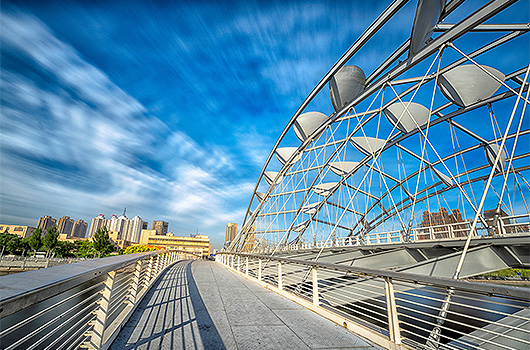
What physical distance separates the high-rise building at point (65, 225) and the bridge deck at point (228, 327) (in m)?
224

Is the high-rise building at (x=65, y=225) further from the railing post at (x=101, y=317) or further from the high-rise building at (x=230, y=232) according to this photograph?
the railing post at (x=101, y=317)

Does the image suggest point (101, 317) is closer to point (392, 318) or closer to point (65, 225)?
point (392, 318)

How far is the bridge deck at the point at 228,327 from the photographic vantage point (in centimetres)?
332

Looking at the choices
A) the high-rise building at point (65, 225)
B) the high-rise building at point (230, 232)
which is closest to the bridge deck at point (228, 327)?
the high-rise building at point (230, 232)

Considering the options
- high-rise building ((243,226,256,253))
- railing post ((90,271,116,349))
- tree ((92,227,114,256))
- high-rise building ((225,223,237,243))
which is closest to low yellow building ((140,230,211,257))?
tree ((92,227,114,256))

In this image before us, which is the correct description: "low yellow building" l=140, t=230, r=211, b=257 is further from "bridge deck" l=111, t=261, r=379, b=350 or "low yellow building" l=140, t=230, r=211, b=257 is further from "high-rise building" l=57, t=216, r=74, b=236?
"high-rise building" l=57, t=216, r=74, b=236

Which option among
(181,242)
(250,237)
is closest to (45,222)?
(181,242)

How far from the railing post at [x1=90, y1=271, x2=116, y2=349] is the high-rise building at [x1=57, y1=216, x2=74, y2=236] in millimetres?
225696

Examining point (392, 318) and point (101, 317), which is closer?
point (101, 317)

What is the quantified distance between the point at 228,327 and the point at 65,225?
771ft

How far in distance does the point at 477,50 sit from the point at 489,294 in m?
15.6

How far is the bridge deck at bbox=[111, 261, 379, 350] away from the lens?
3.32 metres

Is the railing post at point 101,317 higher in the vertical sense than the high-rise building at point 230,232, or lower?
lower

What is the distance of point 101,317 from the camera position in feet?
9.69
